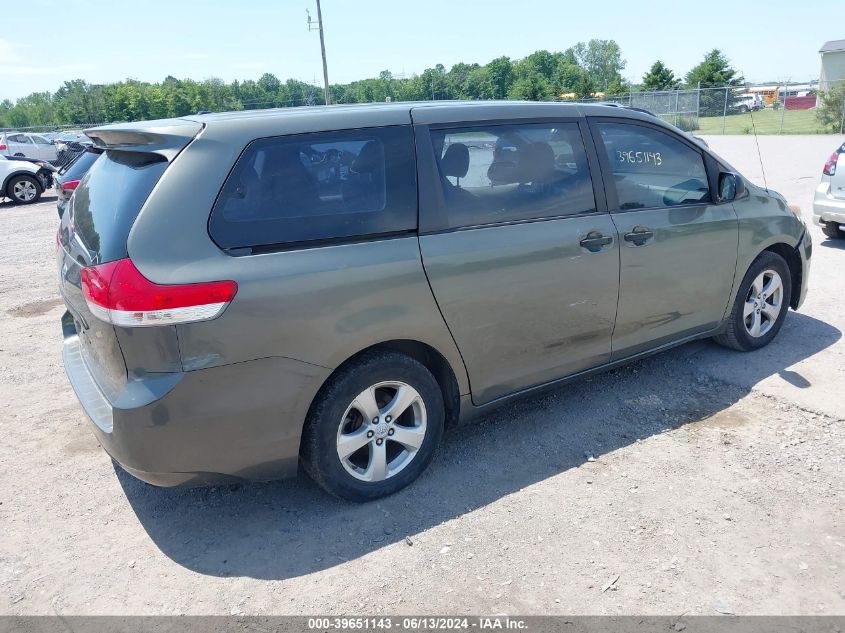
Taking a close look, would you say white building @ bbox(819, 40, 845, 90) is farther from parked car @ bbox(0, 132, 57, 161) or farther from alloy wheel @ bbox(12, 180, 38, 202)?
alloy wheel @ bbox(12, 180, 38, 202)

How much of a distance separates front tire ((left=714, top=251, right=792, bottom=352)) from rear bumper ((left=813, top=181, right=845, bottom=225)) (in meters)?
3.65

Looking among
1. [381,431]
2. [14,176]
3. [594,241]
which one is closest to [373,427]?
[381,431]

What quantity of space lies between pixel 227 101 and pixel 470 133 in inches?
3402

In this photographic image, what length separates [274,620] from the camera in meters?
2.62

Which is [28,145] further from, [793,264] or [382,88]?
[382,88]

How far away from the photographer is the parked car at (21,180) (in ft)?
56.3

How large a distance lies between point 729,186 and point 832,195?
4705 mm

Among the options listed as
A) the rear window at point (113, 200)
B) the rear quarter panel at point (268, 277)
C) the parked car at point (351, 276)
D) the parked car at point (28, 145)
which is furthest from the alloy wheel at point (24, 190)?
the rear quarter panel at point (268, 277)

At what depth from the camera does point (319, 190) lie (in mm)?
3051

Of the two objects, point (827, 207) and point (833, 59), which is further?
point (833, 59)

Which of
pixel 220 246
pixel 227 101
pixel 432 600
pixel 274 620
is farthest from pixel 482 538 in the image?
pixel 227 101

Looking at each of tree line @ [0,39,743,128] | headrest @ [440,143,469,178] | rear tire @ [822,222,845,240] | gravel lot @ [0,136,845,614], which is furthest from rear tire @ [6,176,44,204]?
tree line @ [0,39,743,128]

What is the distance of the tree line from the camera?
56031 mm

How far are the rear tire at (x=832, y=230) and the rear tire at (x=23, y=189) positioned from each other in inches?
708
